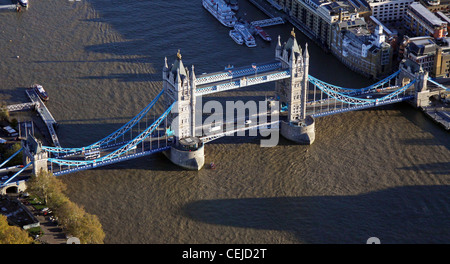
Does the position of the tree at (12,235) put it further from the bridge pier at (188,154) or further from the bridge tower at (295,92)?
the bridge tower at (295,92)

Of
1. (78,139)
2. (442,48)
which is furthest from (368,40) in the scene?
(78,139)


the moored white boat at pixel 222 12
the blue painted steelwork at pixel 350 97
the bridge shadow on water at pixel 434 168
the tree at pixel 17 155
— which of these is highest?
the moored white boat at pixel 222 12

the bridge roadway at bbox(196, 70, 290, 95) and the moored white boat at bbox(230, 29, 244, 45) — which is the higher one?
the bridge roadway at bbox(196, 70, 290, 95)

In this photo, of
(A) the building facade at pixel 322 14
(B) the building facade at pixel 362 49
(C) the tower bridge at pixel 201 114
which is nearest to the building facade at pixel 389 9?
(A) the building facade at pixel 322 14

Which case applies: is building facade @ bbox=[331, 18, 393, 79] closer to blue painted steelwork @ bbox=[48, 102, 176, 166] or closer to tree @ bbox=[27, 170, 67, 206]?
blue painted steelwork @ bbox=[48, 102, 176, 166]

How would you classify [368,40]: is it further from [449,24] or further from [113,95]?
[113,95]

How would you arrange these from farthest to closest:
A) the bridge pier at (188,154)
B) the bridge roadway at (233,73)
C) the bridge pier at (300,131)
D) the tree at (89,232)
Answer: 1. the bridge pier at (300,131)
2. the bridge roadway at (233,73)
3. the bridge pier at (188,154)
4. the tree at (89,232)

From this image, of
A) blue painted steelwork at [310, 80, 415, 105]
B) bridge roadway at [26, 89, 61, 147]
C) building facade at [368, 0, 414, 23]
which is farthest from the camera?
building facade at [368, 0, 414, 23]

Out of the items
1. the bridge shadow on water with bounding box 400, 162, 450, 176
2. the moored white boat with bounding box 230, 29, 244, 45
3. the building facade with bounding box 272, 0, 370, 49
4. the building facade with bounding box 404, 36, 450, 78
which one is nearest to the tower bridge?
the building facade with bounding box 404, 36, 450, 78
